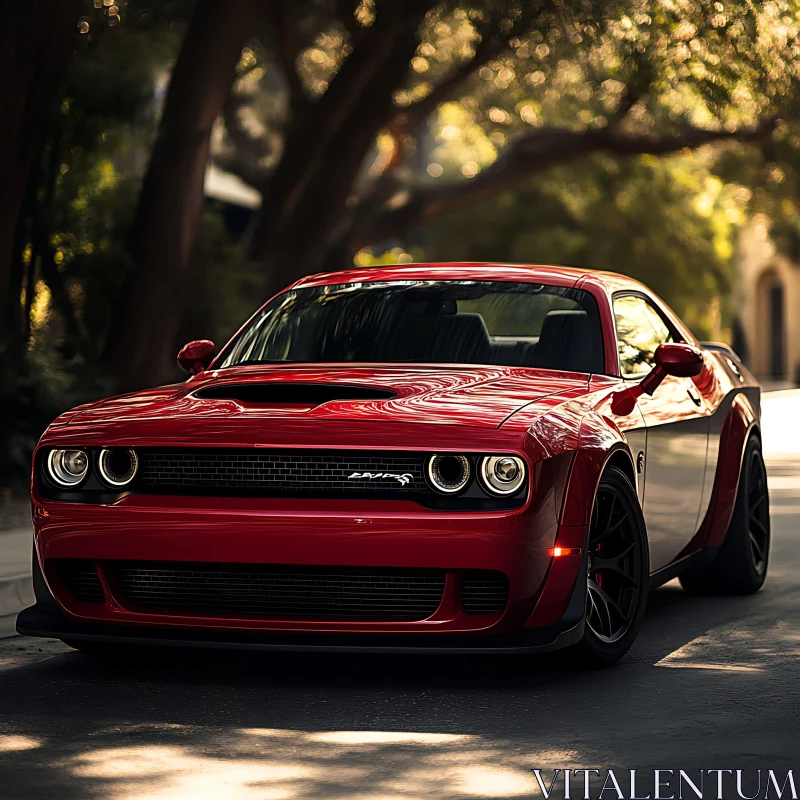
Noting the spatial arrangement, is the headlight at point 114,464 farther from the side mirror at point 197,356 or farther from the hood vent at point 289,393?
the side mirror at point 197,356

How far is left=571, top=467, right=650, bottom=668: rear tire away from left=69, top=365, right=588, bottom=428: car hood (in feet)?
1.53

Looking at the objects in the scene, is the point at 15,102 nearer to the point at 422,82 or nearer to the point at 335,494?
the point at 335,494

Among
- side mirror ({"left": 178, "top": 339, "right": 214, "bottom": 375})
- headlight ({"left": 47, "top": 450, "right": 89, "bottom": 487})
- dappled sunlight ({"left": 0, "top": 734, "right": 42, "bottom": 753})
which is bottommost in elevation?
dappled sunlight ({"left": 0, "top": 734, "right": 42, "bottom": 753})

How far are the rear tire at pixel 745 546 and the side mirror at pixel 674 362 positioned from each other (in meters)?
1.34

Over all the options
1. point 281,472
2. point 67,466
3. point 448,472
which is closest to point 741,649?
point 448,472

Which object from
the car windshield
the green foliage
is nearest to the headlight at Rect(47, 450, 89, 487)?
the car windshield

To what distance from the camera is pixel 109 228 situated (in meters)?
17.2

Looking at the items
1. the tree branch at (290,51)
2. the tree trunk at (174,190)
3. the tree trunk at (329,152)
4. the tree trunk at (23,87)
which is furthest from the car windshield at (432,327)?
the tree branch at (290,51)

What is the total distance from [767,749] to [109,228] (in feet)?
41.0

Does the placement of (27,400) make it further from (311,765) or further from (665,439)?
(311,765)

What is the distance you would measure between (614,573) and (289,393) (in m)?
1.43

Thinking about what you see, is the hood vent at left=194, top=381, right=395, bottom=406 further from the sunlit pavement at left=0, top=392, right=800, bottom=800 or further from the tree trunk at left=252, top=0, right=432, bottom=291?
the tree trunk at left=252, top=0, right=432, bottom=291

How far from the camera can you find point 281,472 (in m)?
6.38

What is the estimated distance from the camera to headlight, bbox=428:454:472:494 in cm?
627
